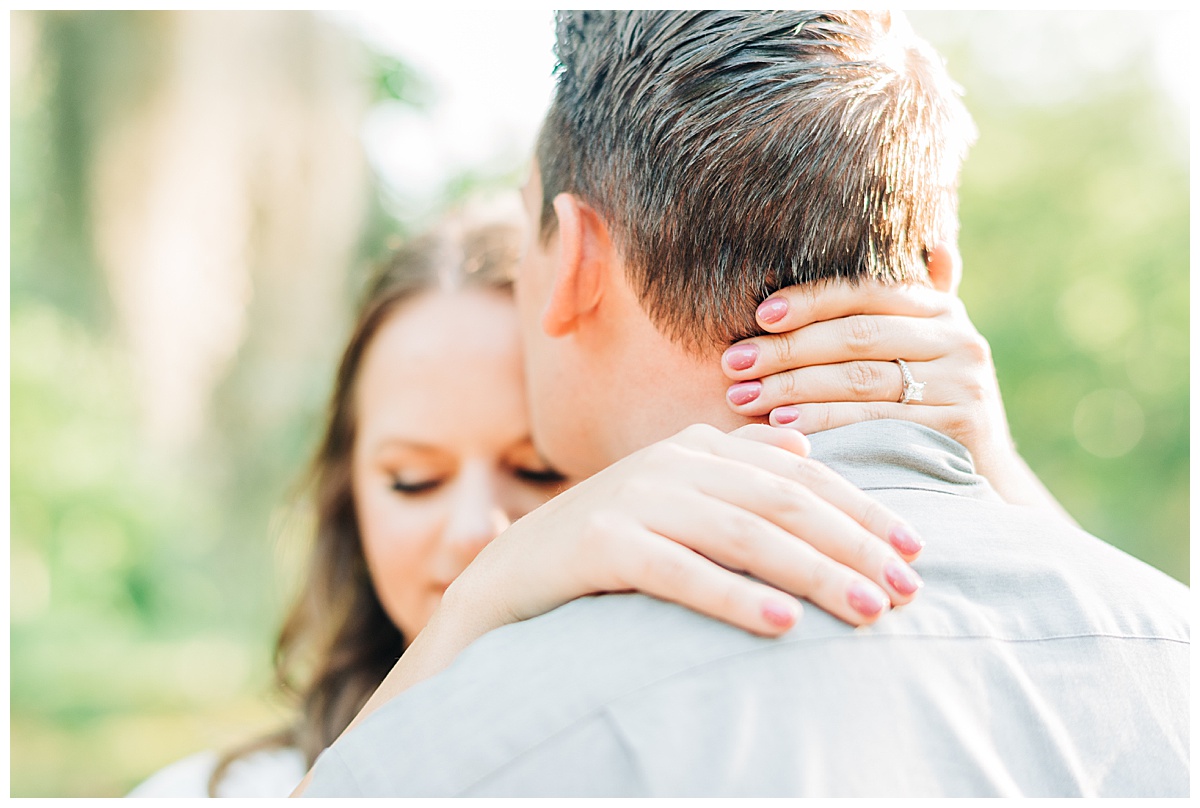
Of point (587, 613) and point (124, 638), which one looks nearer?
point (587, 613)

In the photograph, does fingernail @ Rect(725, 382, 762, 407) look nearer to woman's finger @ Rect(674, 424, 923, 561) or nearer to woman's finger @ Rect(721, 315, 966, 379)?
woman's finger @ Rect(721, 315, 966, 379)

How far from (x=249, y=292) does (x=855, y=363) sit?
5.63 metres

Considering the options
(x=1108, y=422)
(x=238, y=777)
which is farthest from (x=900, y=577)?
(x=1108, y=422)

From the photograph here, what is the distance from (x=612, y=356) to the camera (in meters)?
1.51

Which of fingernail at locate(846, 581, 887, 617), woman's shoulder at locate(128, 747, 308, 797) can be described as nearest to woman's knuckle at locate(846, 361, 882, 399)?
fingernail at locate(846, 581, 887, 617)

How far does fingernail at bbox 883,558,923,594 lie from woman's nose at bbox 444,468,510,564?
4.41ft

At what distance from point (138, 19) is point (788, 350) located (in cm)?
636

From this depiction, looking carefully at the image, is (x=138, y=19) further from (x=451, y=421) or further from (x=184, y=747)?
(x=184, y=747)

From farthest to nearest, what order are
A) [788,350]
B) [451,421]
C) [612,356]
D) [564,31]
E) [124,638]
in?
1. [124,638]
2. [451,421]
3. [564,31]
4. [612,356]
5. [788,350]

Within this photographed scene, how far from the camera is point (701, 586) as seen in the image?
1.00m

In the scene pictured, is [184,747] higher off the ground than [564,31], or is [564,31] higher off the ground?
[564,31]

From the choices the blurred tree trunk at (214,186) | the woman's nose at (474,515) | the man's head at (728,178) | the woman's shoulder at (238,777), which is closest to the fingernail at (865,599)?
the man's head at (728,178)

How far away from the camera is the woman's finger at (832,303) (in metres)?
1.35

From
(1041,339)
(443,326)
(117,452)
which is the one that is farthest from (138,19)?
(1041,339)
